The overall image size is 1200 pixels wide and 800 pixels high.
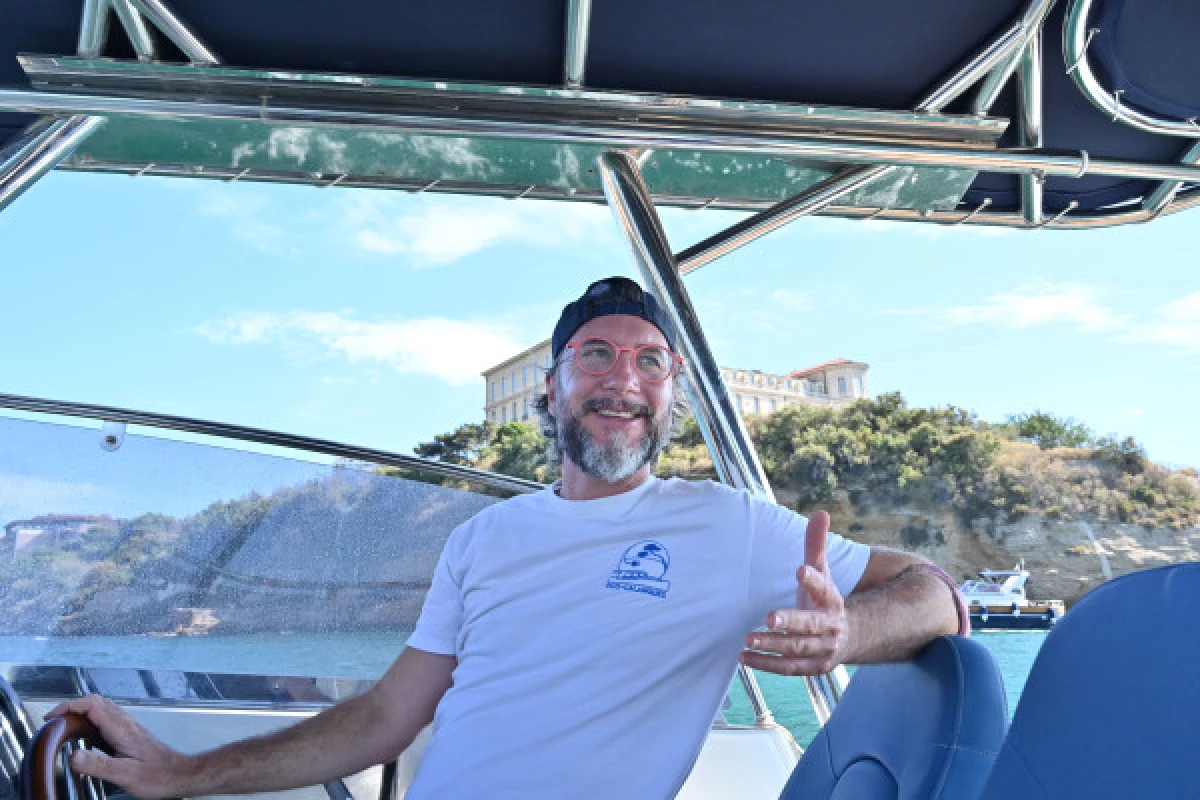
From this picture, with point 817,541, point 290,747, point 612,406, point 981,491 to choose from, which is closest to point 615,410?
point 612,406

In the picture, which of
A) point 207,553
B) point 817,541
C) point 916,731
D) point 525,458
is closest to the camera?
point 916,731

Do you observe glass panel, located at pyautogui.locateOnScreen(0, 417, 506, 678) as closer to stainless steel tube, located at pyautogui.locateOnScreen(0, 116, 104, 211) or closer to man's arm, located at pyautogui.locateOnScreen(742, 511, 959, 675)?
stainless steel tube, located at pyautogui.locateOnScreen(0, 116, 104, 211)

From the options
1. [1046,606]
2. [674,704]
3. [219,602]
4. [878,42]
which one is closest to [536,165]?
[878,42]

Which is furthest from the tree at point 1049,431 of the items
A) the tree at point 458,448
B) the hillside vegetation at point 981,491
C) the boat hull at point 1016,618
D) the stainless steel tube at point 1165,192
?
the stainless steel tube at point 1165,192

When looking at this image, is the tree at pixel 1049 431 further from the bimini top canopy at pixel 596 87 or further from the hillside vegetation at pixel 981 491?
the bimini top canopy at pixel 596 87

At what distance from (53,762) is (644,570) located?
0.64 meters

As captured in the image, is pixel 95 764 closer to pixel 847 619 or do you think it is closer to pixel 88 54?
pixel 847 619

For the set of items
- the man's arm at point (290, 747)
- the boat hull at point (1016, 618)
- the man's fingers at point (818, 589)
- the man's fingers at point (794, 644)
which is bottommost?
the boat hull at point (1016, 618)

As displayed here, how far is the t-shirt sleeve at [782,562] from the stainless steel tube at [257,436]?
69 centimetres

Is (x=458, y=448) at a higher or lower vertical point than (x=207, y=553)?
higher

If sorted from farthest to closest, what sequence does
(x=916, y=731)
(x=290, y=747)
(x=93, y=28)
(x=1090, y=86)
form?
(x=1090, y=86) < (x=93, y=28) < (x=290, y=747) < (x=916, y=731)

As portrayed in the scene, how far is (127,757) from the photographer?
3.46 feet

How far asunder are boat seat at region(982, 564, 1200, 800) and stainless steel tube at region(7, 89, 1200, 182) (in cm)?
114

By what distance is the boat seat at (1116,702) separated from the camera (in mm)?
517
